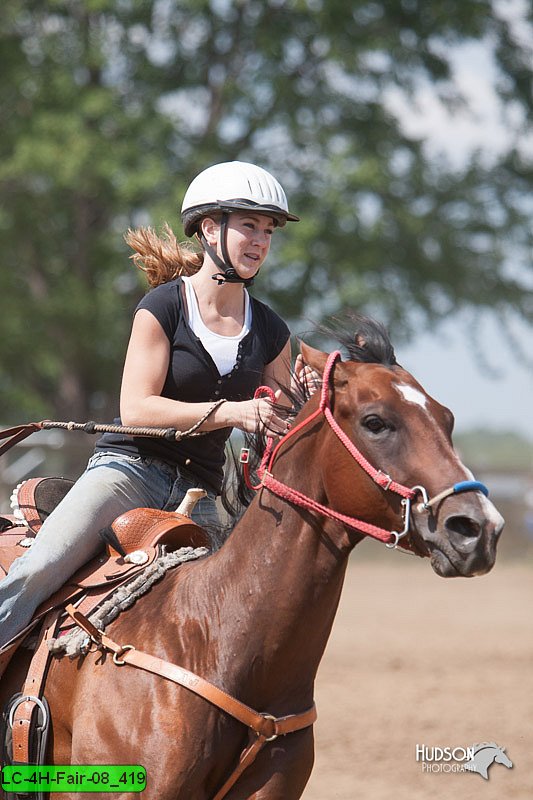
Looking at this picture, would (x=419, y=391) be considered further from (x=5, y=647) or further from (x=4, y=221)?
(x=4, y=221)

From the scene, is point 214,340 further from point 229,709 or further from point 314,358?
point 229,709

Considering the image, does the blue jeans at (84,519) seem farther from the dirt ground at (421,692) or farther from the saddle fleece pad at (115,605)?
the dirt ground at (421,692)

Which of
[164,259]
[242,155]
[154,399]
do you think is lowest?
[154,399]

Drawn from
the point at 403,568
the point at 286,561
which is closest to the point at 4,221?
the point at 403,568

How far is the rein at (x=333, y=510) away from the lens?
120 inches

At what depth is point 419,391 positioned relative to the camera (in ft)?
10.7

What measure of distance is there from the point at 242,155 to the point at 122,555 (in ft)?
54.7

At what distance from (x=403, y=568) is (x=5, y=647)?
15.4 meters

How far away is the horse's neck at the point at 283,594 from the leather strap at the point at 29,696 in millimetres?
693

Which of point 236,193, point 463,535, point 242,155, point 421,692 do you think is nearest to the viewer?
point 463,535

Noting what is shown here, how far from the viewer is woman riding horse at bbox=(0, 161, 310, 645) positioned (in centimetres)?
377

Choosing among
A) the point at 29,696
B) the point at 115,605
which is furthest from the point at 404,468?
the point at 29,696

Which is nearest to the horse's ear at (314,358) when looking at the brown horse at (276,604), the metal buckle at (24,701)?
the brown horse at (276,604)

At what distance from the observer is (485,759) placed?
268 inches
